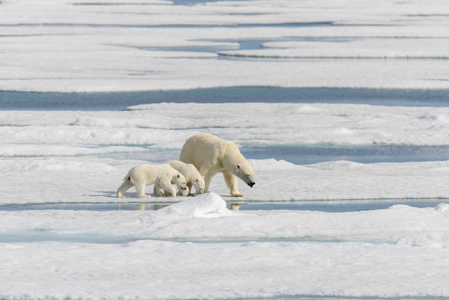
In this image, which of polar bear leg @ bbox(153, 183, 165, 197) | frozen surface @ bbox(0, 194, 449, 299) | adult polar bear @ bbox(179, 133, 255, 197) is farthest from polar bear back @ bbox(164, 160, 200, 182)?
frozen surface @ bbox(0, 194, 449, 299)

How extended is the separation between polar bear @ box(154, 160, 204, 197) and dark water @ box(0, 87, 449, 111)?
6767 mm

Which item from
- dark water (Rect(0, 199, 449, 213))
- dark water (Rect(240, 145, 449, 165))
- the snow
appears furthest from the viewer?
dark water (Rect(240, 145, 449, 165))

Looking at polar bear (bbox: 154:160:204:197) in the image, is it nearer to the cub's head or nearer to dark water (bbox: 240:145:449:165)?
the cub's head

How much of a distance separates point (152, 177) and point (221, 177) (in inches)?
66.4

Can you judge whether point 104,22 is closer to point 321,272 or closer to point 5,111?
point 5,111

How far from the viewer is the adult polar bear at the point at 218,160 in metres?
7.77

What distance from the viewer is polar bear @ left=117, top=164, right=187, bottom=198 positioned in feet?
25.3

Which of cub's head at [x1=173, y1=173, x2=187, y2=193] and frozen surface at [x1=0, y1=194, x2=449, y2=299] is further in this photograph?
cub's head at [x1=173, y1=173, x2=187, y2=193]

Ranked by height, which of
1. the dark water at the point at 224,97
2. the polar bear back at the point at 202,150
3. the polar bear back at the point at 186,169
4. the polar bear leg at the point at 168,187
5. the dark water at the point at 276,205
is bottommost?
the dark water at the point at 224,97

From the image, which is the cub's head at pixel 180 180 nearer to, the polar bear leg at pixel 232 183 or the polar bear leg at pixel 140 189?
the polar bear leg at pixel 140 189

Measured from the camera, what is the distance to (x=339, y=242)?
6.30 meters

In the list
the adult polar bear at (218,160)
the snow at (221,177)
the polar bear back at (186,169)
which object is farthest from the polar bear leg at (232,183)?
the polar bear back at (186,169)

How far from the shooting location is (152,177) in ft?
25.5

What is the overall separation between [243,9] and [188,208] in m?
32.9
